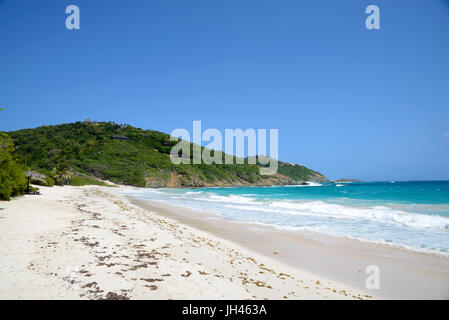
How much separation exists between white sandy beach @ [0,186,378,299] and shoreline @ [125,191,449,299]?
1.96 ft

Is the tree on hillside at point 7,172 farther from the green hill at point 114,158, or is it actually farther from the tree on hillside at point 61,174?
the green hill at point 114,158

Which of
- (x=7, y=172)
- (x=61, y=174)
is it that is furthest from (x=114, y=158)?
(x=7, y=172)

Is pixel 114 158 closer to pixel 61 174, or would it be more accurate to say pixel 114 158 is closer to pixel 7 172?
pixel 61 174

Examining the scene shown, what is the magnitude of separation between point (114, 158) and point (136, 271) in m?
79.6

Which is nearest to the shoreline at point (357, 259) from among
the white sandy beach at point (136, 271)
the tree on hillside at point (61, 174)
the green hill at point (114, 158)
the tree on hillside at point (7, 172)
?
the white sandy beach at point (136, 271)

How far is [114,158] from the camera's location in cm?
7750

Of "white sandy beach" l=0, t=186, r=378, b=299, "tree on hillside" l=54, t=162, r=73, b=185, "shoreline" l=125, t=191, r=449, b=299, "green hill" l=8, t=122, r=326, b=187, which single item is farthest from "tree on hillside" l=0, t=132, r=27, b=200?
"green hill" l=8, t=122, r=326, b=187

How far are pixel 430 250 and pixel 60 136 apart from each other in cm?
10651

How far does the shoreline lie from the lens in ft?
17.6

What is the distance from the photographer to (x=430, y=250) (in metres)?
8.23

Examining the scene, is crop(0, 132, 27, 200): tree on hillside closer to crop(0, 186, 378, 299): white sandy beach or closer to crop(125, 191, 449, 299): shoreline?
crop(0, 186, 378, 299): white sandy beach
